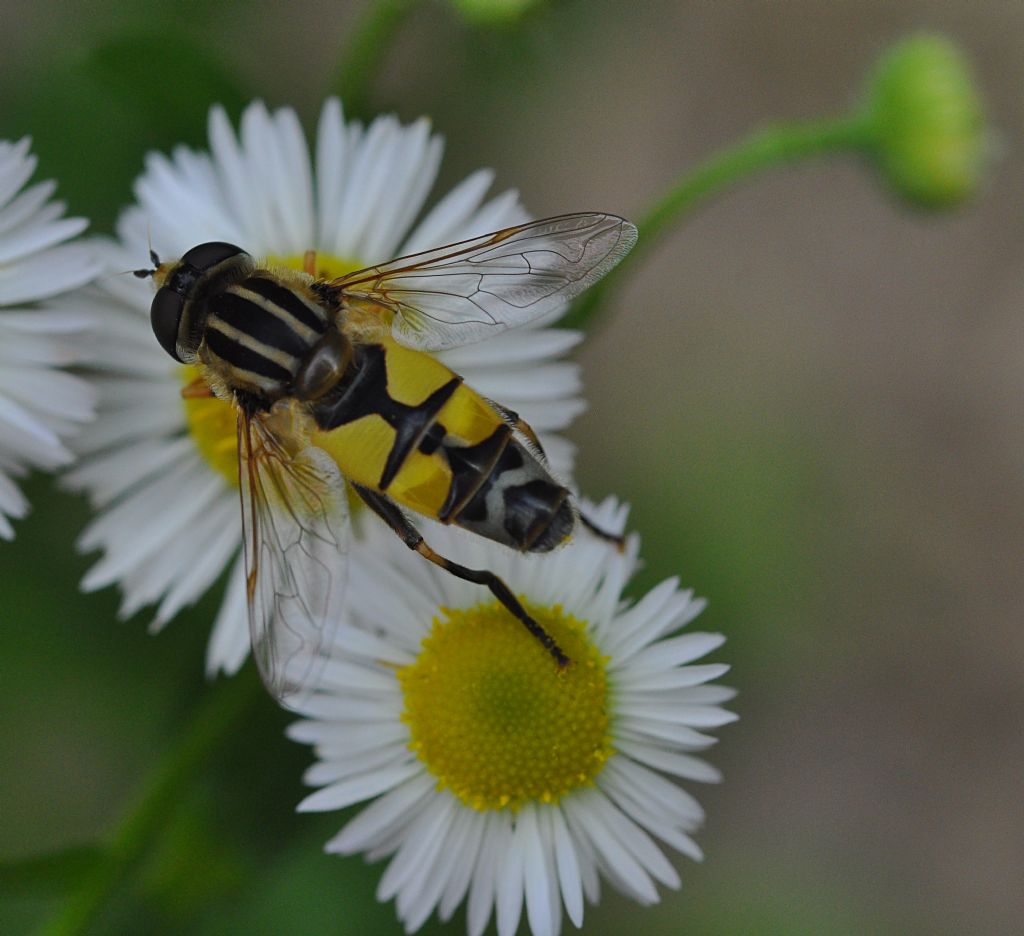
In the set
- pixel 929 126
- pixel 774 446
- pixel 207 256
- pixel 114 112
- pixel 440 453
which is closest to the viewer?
pixel 440 453

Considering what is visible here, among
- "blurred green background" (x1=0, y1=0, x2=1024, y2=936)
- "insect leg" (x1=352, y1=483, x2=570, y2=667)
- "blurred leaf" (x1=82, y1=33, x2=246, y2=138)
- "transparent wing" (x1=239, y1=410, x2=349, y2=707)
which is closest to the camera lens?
"transparent wing" (x1=239, y1=410, x2=349, y2=707)

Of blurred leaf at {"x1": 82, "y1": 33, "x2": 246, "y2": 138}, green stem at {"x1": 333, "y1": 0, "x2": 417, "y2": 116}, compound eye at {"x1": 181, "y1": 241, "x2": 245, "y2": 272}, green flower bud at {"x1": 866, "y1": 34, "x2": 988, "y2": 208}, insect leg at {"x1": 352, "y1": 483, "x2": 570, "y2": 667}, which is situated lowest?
insect leg at {"x1": 352, "y1": 483, "x2": 570, "y2": 667}

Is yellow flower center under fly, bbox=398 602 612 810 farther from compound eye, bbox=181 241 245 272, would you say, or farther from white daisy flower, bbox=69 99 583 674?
compound eye, bbox=181 241 245 272

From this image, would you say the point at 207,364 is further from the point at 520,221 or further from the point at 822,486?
the point at 822,486

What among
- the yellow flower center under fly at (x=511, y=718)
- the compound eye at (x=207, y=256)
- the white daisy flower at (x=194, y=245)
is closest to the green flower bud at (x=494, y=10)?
the white daisy flower at (x=194, y=245)

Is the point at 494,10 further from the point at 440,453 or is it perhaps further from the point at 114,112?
the point at 114,112

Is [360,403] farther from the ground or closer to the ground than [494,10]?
closer to the ground

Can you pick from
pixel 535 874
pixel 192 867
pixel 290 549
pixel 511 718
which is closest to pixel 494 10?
pixel 290 549

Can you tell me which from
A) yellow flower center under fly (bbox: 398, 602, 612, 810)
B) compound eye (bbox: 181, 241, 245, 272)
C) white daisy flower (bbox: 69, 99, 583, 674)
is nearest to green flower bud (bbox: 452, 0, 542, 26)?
white daisy flower (bbox: 69, 99, 583, 674)
